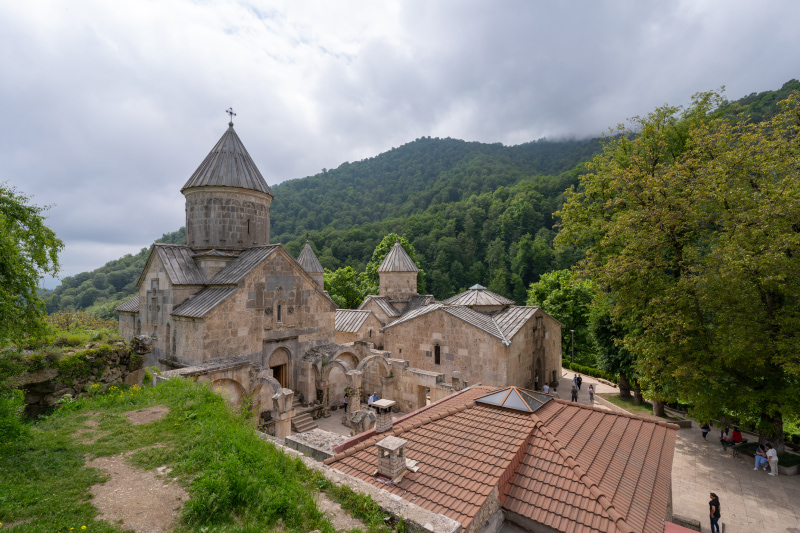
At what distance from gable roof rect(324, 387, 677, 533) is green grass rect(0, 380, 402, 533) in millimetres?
1557

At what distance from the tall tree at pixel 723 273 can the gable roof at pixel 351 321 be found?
45.1 feet

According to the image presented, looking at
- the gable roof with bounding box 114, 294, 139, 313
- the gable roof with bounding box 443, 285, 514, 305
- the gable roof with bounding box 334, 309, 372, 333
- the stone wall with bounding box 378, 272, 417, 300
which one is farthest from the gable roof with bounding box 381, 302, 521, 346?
the gable roof with bounding box 114, 294, 139, 313

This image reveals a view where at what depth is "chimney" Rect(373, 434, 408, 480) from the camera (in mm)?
5586

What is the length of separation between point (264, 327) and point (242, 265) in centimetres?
268

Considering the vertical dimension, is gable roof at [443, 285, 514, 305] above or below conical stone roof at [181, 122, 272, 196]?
below

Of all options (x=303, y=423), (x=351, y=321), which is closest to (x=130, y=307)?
(x=351, y=321)

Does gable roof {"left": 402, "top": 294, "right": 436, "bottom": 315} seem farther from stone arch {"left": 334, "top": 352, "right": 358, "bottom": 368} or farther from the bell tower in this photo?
the bell tower

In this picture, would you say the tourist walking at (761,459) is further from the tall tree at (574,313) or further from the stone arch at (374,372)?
the tall tree at (574,313)

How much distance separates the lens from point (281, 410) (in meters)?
11.5

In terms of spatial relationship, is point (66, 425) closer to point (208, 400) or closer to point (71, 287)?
point (208, 400)

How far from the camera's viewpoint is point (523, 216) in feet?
209

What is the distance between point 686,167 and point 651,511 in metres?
12.2

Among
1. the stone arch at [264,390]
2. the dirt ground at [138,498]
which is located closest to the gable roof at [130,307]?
the stone arch at [264,390]

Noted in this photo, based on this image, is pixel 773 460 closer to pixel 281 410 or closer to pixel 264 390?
pixel 281 410
